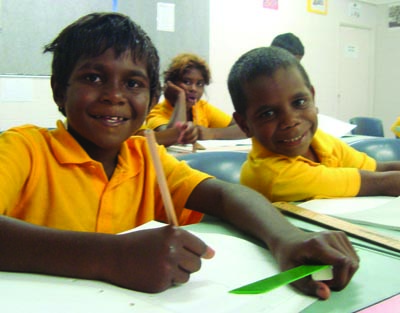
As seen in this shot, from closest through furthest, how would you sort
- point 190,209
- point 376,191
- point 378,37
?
point 190,209 → point 376,191 → point 378,37

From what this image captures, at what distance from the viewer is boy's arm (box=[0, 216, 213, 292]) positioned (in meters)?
0.53

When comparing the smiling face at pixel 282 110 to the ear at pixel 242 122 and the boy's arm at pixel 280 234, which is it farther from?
the boy's arm at pixel 280 234

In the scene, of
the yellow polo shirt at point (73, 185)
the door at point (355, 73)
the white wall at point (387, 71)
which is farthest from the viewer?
the white wall at point (387, 71)

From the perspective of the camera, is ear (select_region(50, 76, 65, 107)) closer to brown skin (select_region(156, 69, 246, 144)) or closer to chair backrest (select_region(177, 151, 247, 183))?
chair backrest (select_region(177, 151, 247, 183))

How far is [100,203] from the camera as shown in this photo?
0.90 m

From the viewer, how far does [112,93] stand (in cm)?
87

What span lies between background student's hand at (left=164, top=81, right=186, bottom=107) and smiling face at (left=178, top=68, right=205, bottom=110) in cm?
4

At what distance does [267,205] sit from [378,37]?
20.0 ft

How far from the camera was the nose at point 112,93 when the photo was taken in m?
0.87

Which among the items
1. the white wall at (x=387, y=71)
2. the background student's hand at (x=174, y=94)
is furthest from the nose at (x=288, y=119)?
the white wall at (x=387, y=71)

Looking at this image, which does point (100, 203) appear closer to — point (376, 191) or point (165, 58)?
point (376, 191)

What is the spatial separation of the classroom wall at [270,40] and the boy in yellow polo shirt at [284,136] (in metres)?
2.03

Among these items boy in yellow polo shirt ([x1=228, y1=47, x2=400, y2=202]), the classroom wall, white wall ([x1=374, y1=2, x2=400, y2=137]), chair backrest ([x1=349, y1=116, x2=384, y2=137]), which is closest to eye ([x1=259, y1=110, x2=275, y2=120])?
boy in yellow polo shirt ([x1=228, y1=47, x2=400, y2=202])

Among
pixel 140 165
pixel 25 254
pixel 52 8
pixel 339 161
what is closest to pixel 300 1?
pixel 52 8
